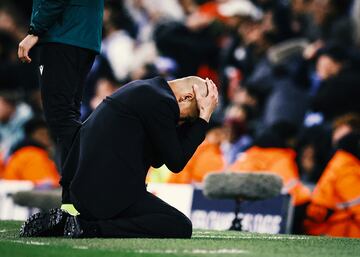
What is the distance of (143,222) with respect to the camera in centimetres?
667

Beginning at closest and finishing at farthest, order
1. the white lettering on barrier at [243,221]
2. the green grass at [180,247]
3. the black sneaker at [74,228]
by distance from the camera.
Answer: the green grass at [180,247] → the black sneaker at [74,228] → the white lettering on barrier at [243,221]

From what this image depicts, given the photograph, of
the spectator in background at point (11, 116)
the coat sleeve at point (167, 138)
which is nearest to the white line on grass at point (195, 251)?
the coat sleeve at point (167, 138)

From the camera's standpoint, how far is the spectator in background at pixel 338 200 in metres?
9.68

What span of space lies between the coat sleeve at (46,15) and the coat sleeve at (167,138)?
102cm

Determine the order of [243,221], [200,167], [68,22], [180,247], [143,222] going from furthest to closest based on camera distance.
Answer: [200,167] < [243,221] < [68,22] < [143,222] < [180,247]

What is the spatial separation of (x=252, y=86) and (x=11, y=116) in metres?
3.69

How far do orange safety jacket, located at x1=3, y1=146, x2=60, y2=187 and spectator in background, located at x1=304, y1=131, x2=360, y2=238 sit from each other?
3.36 meters

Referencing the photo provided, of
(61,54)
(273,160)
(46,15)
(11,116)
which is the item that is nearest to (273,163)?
(273,160)

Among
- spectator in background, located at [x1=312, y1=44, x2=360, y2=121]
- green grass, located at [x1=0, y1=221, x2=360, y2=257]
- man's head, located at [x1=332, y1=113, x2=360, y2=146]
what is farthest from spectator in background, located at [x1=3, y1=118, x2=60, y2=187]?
green grass, located at [x1=0, y1=221, x2=360, y2=257]

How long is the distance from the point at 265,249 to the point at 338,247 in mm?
590

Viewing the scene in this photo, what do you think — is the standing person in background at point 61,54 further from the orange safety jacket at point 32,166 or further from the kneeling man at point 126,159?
the orange safety jacket at point 32,166

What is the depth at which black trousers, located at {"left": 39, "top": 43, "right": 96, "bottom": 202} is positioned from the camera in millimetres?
6969

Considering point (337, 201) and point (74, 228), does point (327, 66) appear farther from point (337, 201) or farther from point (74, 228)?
point (74, 228)

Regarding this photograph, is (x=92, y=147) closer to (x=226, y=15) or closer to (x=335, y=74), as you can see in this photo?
(x=335, y=74)
